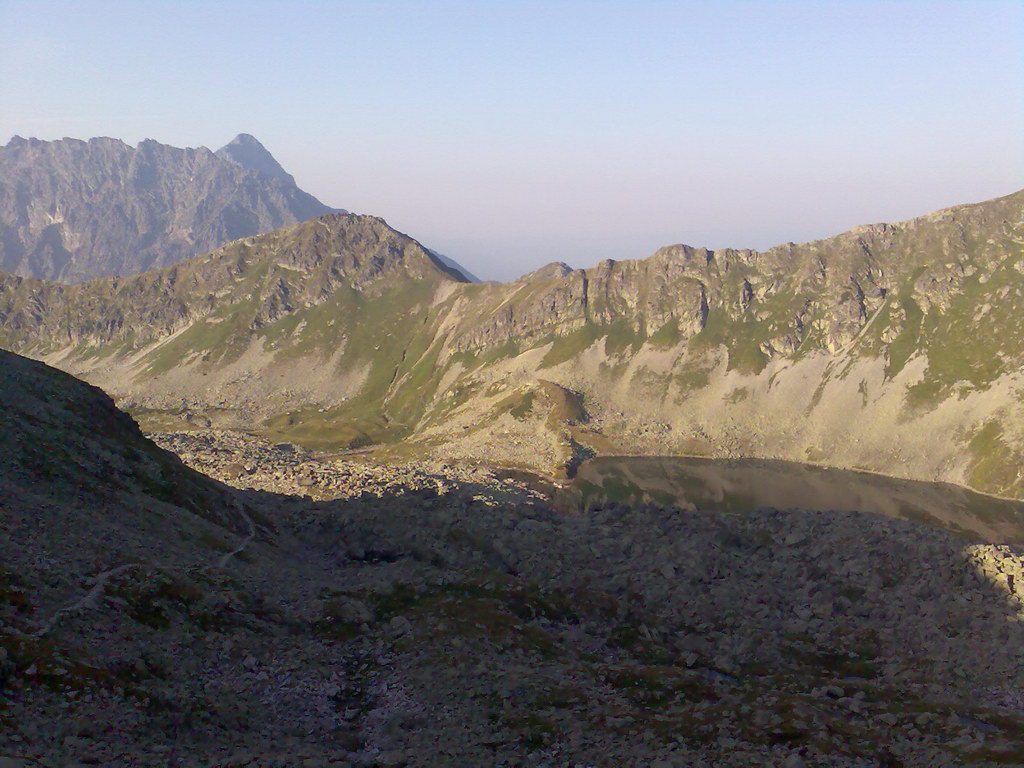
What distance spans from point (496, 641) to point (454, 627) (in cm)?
316

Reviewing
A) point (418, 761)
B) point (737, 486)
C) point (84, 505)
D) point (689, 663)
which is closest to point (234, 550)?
point (84, 505)

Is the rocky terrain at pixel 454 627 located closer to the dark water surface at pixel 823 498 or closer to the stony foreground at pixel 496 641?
the stony foreground at pixel 496 641

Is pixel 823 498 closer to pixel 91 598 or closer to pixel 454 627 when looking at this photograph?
pixel 454 627

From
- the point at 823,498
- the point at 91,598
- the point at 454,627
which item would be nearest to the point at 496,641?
the point at 454,627

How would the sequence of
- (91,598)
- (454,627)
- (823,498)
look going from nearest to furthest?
1. (91,598)
2. (454,627)
3. (823,498)

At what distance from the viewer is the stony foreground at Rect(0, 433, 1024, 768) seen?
30.5 m

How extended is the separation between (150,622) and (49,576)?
5.73m

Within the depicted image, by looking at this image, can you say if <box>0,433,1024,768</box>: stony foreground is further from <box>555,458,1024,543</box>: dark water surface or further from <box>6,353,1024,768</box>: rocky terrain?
<box>555,458,1024,543</box>: dark water surface

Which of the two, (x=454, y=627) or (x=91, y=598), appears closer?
(x=91, y=598)

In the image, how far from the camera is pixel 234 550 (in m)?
57.5

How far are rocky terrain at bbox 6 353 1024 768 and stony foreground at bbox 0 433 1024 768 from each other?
0.21 meters

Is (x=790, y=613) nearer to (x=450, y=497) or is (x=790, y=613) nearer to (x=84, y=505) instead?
(x=450, y=497)

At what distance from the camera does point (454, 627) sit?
47938 millimetres

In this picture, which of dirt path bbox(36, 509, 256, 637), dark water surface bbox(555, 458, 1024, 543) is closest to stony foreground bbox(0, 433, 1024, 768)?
dirt path bbox(36, 509, 256, 637)
